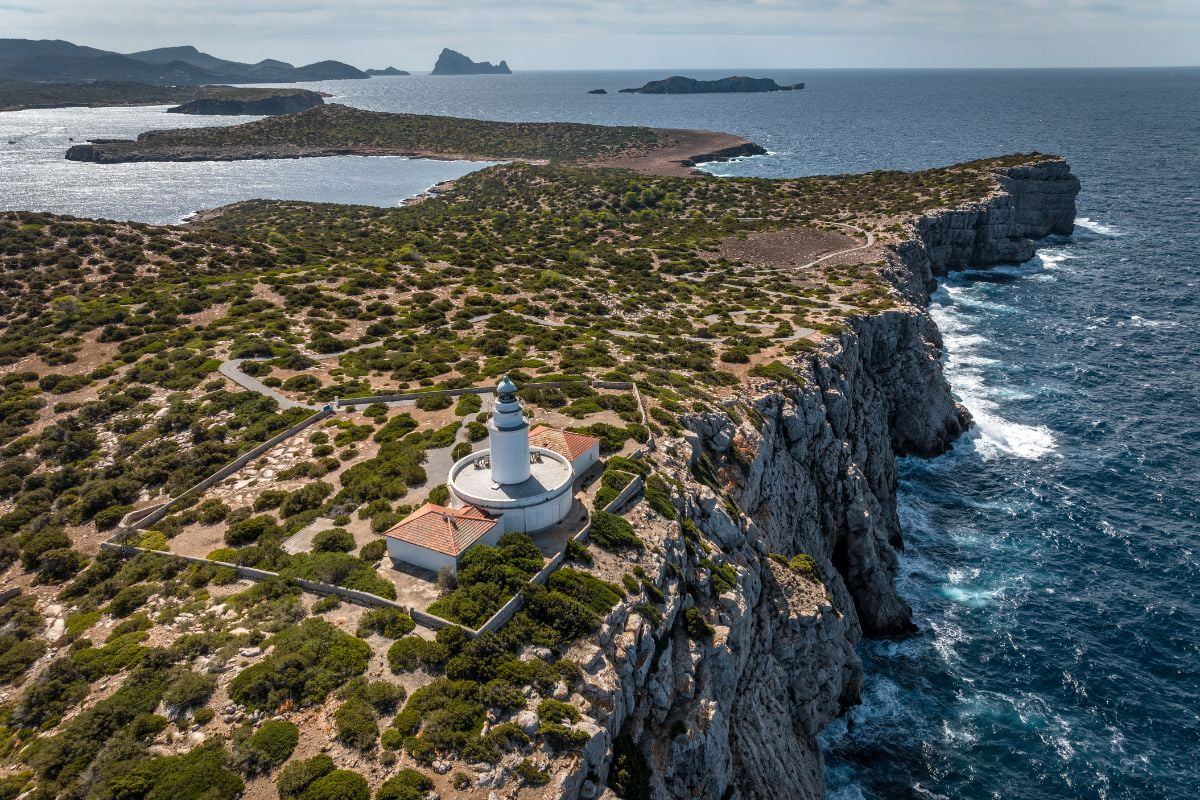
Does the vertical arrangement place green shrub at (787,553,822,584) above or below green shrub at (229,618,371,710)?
below

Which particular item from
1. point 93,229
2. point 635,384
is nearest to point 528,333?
point 635,384

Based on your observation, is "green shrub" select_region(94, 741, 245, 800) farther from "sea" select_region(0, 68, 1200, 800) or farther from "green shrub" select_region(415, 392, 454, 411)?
"sea" select_region(0, 68, 1200, 800)

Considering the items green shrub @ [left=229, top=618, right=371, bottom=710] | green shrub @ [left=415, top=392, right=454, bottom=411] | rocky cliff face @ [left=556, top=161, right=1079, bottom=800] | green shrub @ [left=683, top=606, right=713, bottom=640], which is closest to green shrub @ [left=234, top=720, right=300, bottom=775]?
green shrub @ [left=229, top=618, right=371, bottom=710]

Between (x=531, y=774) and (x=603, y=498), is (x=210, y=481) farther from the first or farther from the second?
(x=531, y=774)

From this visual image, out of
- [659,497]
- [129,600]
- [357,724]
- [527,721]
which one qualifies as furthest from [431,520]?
[129,600]

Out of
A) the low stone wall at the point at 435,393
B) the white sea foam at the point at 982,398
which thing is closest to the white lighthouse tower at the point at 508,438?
the low stone wall at the point at 435,393

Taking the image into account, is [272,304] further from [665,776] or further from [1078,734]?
[1078,734]

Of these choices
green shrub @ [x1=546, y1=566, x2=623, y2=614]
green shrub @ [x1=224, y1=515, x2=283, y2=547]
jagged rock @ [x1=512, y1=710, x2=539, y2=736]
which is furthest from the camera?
green shrub @ [x1=224, y1=515, x2=283, y2=547]
